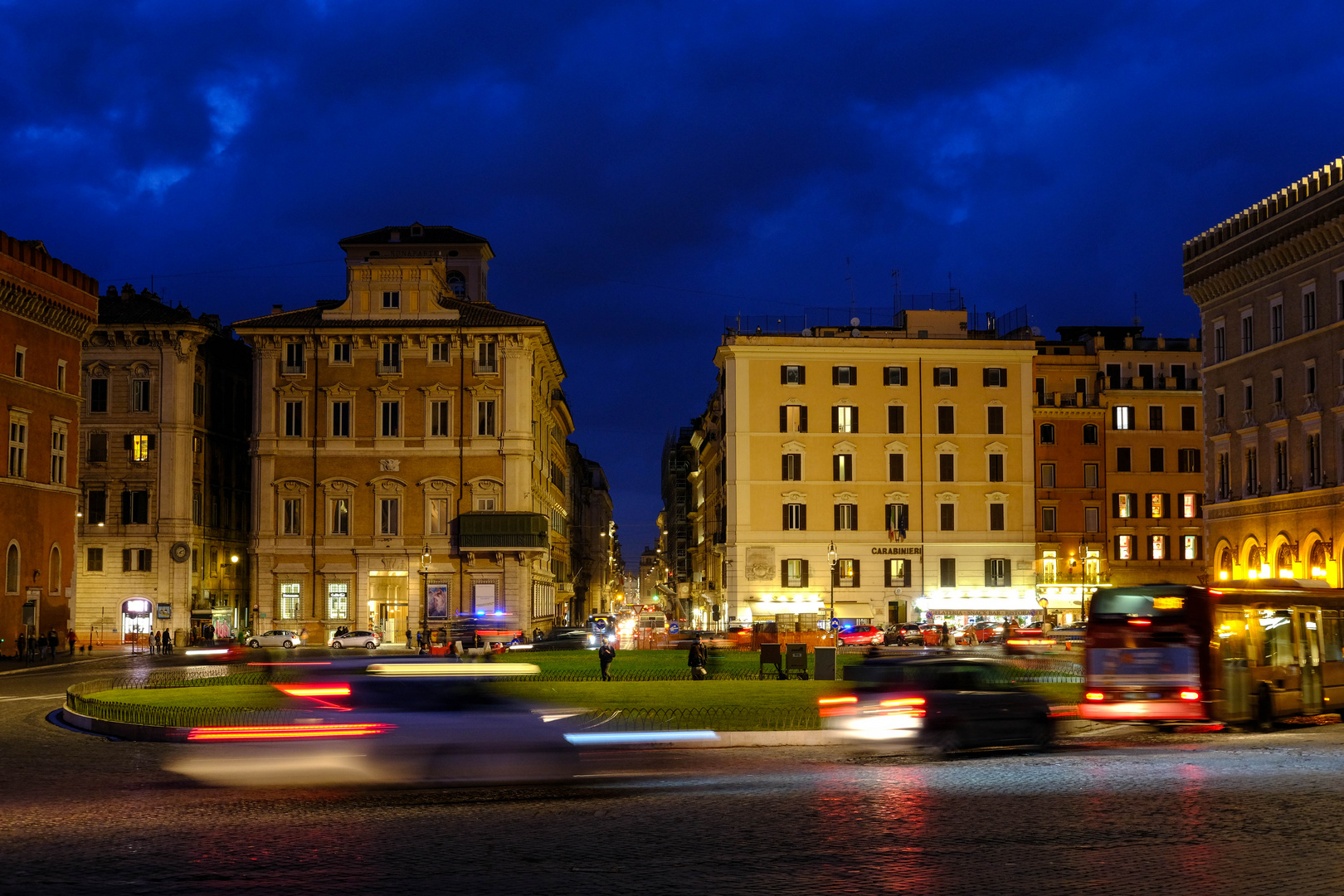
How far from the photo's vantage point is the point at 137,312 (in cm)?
7900

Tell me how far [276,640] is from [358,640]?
431 cm

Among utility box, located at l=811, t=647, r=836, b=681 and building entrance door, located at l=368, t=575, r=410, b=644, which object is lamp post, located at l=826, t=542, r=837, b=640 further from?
utility box, located at l=811, t=647, r=836, b=681

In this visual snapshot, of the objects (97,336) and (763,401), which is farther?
(763,401)

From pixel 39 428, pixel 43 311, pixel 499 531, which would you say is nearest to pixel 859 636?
pixel 499 531

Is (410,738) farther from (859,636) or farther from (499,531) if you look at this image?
(859,636)

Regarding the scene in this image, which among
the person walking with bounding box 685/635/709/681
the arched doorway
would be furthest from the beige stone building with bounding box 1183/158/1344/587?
the arched doorway

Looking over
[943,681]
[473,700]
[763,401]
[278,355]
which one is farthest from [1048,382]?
[473,700]

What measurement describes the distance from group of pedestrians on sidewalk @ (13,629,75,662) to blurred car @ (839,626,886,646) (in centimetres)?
3684

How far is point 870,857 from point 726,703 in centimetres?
1828

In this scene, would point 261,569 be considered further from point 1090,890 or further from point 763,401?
point 1090,890

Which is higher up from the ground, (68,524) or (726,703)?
(68,524)

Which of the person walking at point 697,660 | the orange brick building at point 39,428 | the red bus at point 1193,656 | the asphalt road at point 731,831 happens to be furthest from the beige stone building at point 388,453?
the asphalt road at point 731,831

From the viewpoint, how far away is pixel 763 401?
81750 mm

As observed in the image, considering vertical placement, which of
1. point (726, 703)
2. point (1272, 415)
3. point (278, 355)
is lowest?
point (726, 703)
